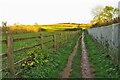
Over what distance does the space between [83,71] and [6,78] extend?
11.1 ft

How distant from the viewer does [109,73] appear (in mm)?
9273

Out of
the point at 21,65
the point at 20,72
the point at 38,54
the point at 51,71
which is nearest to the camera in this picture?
the point at 20,72

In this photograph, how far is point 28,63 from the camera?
30.3ft

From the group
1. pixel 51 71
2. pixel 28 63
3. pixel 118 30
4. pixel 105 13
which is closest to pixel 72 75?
pixel 51 71

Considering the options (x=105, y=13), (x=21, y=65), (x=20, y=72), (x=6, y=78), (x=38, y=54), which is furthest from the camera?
(x=105, y=13)

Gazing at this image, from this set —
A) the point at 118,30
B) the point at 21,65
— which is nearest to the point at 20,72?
the point at 21,65

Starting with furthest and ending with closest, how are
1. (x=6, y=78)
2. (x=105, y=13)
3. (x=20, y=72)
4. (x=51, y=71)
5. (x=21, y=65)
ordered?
(x=105, y=13) → (x=51, y=71) → (x=21, y=65) → (x=20, y=72) → (x=6, y=78)

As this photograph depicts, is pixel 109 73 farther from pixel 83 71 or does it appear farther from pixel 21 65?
pixel 21 65

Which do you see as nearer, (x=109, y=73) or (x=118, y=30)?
(x=109, y=73)

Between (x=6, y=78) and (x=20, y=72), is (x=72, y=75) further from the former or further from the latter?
(x=6, y=78)

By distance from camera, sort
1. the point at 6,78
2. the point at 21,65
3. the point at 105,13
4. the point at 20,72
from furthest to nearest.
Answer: the point at 105,13
the point at 21,65
the point at 20,72
the point at 6,78

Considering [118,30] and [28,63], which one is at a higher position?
[118,30]

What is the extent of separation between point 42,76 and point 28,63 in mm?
960

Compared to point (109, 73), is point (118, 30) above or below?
above
